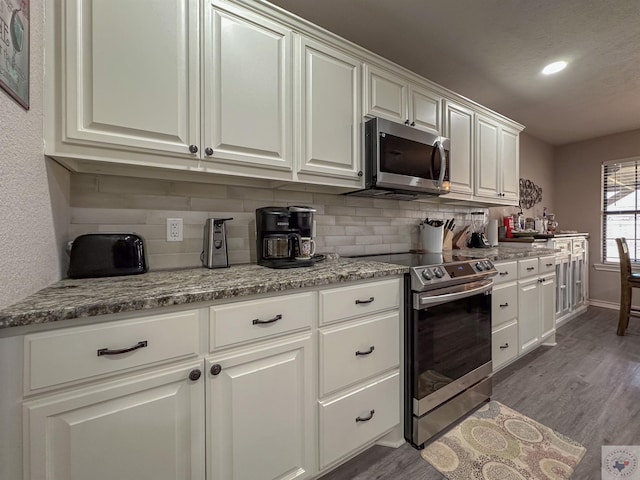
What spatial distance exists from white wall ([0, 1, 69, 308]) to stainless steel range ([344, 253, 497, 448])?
4.98 feet

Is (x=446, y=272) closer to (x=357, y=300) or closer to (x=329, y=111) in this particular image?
(x=357, y=300)

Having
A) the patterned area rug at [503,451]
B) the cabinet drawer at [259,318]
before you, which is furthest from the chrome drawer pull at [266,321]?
the patterned area rug at [503,451]

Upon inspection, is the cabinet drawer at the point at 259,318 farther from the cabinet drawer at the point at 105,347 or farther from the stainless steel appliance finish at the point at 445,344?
the stainless steel appliance finish at the point at 445,344

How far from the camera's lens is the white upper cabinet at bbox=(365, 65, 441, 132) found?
1.80 metres

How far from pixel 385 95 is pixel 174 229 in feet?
5.06

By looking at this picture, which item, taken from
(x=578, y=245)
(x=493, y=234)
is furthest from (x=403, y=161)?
(x=578, y=245)

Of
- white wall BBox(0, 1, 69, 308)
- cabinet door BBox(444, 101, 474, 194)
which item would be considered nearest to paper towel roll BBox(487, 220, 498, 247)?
cabinet door BBox(444, 101, 474, 194)

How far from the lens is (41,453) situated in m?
0.75

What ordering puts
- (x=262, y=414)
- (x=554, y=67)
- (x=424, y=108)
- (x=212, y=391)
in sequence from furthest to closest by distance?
(x=554, y=67)
(x=424, y=108)
(x=262, y=414)
(x=212, y=391)

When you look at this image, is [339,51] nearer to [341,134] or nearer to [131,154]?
[341,134]

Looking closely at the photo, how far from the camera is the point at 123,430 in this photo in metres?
0.84

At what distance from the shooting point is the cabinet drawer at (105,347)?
2.41ft

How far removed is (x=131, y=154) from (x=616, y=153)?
5.76 meters

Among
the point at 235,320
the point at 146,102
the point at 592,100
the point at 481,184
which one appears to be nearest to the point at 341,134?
the point at 146,102
